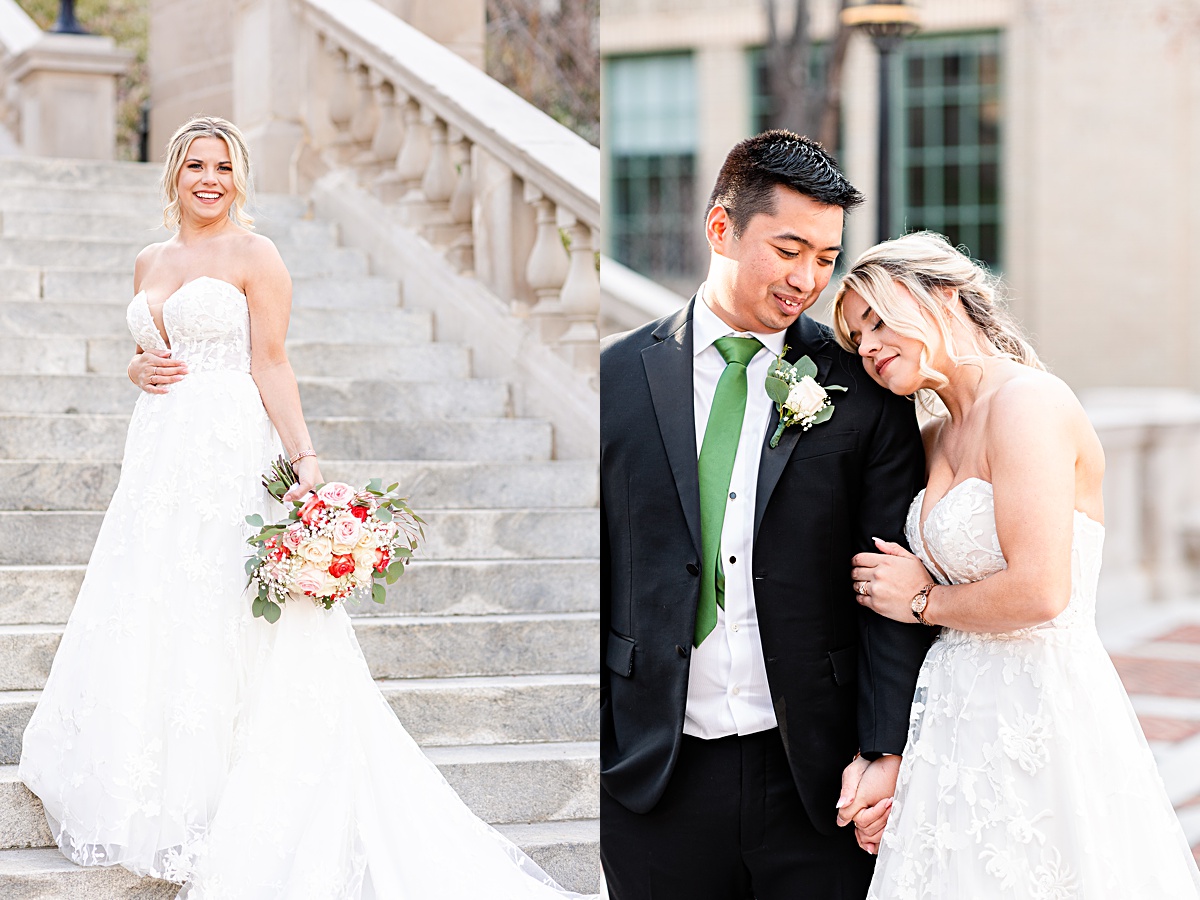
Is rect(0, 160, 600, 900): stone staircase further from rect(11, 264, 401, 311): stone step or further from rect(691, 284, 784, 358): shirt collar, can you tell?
rect(691, 284, 784, 358): shirt collar

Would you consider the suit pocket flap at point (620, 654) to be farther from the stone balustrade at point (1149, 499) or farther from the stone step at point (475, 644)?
the stone balustrade at point (1149, 499)

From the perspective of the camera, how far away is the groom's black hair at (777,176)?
2771mm

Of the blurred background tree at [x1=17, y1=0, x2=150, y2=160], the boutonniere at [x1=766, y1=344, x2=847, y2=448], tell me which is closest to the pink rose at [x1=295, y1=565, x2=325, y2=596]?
the boutonniere at [x1=766, y1=344, x2=847, y2=448]

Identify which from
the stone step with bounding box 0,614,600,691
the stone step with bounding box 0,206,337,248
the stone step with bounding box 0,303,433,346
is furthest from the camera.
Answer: the stone step with bounding box 0,206,337,248

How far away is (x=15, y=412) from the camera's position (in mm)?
5500

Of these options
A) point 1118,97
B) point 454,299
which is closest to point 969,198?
point 1118,97

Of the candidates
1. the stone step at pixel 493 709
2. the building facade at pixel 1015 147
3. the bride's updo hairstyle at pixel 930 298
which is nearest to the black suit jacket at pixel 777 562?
the bride's updo hairstyle at pixel 930 298

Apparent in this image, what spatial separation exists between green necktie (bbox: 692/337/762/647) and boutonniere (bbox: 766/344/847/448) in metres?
0.07

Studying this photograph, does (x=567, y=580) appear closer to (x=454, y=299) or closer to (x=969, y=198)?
(x=454, y=299)

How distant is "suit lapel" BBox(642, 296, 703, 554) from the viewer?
2.82 meters

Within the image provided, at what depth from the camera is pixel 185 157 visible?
3922 mm

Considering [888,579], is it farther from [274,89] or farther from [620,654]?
[274,89]

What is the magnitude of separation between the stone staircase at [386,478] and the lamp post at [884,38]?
106 inches

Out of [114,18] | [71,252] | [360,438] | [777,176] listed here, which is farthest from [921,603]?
[114,18]
